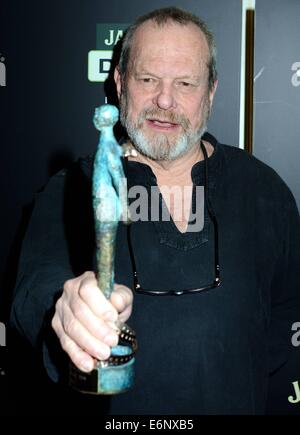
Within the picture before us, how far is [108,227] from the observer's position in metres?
Answer: 0.64

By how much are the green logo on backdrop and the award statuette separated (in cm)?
93

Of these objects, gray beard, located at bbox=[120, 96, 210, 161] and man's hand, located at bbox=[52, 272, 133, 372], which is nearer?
man's hand, located at bbox=[52, 272, 133, 372]

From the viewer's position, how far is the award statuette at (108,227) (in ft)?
2.09

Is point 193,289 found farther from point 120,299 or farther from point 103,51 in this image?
point 103,51

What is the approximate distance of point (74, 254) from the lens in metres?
1.23

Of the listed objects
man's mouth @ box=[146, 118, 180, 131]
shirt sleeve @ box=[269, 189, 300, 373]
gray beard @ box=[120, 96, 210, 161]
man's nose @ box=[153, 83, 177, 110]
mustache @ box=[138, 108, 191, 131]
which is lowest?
shirt sleeve @ box=[269, 189, 300, 373]

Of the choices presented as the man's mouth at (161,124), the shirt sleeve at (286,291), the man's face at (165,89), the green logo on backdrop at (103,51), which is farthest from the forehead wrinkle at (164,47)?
the shirt sleeve at (286,291)

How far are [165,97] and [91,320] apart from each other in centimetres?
65

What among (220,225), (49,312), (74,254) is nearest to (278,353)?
(220,225)

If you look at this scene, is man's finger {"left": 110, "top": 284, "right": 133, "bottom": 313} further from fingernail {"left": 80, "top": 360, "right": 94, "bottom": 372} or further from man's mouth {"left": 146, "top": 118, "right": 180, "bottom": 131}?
man's mouth {"left": 146, "top": 118, "right": 180, "bottom": 131}

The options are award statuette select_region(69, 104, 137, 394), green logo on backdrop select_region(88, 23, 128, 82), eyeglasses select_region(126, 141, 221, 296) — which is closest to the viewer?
award statuette select_region(69, 104, 137, 394)

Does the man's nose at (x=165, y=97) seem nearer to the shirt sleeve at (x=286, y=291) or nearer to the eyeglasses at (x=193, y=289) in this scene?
the eyeglasses at (x=193, y=289)

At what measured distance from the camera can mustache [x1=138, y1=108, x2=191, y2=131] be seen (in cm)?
119

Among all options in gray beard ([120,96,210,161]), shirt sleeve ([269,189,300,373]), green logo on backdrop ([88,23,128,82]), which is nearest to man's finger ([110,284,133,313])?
gray beard ([120,96,210,161])
